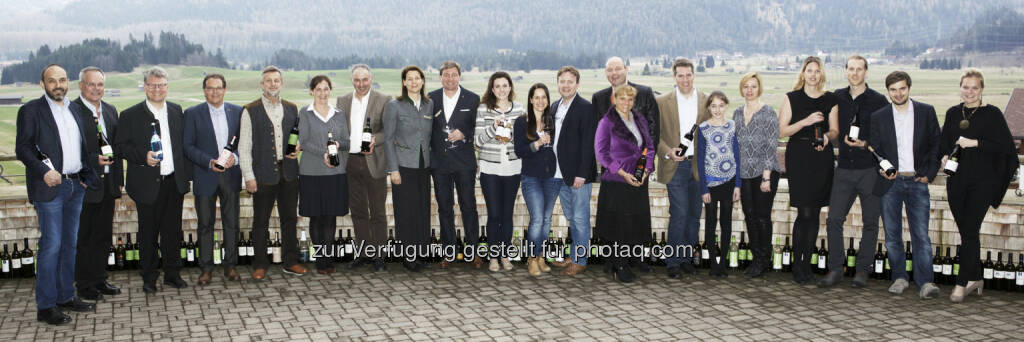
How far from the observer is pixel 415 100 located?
6.76m

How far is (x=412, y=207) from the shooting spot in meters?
7.07

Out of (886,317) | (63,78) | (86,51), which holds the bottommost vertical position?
(886,317)

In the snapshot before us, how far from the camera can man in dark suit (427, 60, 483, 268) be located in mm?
6699

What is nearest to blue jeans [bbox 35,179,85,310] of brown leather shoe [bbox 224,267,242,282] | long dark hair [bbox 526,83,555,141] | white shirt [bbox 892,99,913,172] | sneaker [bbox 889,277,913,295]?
brown leather shoe [bbox 224,267,242,282]

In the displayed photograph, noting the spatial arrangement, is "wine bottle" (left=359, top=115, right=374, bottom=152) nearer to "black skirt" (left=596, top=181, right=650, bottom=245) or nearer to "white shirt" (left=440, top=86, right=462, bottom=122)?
"white shirt" (left=440, top=86, right=462, bottom=122)

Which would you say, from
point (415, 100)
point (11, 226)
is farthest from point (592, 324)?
point (11, 226)

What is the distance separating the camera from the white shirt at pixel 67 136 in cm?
533

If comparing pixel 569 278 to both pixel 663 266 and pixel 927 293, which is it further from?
pixel 927 293

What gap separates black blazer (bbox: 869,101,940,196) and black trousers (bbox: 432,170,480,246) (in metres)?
3.28

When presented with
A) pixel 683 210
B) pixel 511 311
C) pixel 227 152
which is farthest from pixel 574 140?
pixel 227 152

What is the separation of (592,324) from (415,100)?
2.53 metres

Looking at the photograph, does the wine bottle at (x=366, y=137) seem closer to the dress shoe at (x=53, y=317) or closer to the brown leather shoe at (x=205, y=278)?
the brown leather shoe at (x=205, y=278)

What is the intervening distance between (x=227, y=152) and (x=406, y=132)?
1.45 meters

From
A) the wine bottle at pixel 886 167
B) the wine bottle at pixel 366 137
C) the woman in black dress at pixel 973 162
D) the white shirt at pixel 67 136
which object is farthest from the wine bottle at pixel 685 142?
the white shirt at pixel 67 136
